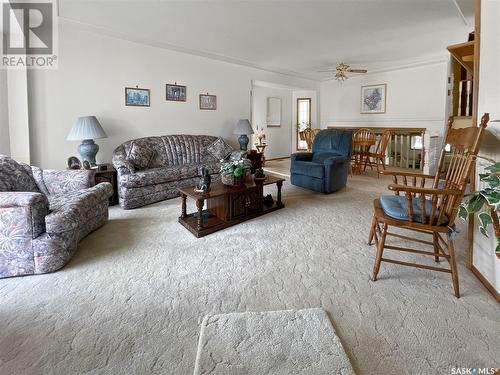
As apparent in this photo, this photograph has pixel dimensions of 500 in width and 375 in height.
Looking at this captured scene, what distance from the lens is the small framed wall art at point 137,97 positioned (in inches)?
181

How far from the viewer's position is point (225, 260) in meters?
2.39

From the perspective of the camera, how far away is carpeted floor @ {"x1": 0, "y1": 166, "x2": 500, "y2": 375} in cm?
139

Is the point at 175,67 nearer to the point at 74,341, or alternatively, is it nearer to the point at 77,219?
the point at 77,219

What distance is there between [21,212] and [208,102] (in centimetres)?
413

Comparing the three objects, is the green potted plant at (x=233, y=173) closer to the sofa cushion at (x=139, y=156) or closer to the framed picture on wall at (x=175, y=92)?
the sofa cushion at (x=139, y=156)

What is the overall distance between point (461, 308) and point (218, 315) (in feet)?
4.83

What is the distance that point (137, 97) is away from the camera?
15.4ft

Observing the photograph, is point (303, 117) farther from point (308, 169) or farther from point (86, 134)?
point (86, 134)

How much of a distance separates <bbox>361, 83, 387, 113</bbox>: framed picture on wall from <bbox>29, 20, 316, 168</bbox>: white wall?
138 inches

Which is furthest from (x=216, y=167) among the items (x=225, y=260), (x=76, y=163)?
(x=225, y=260)

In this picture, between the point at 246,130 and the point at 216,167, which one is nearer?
the point at 216,167

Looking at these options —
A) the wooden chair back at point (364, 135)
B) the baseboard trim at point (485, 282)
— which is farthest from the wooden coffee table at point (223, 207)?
the wooden chair back at point (364, 135)

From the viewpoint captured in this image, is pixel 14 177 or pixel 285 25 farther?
pixel 285 25

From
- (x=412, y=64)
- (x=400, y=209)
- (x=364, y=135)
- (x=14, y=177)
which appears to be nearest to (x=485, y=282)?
(x=400, y=209)
